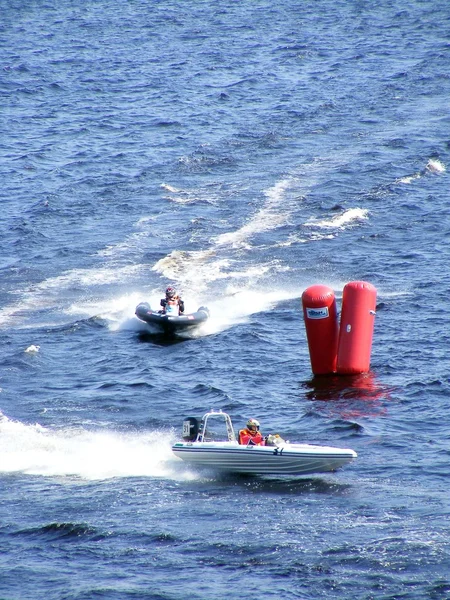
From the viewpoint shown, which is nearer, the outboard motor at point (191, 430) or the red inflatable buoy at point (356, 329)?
the outboard motor at point (191, 430)

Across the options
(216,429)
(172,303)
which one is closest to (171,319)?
(172,303)

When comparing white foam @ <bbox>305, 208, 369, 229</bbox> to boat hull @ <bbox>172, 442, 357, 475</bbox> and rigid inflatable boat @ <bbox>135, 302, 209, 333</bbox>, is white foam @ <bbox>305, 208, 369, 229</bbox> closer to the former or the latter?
rigid inflatable boat @ <bbox>135, 302, 209, 333</bbox>

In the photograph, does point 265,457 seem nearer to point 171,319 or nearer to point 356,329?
point 356,329

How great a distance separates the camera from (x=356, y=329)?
35.7m

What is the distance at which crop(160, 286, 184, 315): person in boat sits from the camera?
41.9 meters

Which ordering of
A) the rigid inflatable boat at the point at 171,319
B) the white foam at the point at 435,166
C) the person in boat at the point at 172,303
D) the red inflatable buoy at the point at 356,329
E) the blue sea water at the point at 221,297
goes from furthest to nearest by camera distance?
the white foam at the point at 435,166 → the person in boat at the point at 172,303 → the rigid inflatable boat at the point at 171,319 → the red inflatable buoy at the point at 356,329 → the blue sea water at the point at 221,297

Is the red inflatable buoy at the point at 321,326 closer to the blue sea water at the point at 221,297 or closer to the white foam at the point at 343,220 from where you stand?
the blue sea water at the point at 221,297

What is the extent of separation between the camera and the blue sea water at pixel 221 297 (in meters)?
25.9

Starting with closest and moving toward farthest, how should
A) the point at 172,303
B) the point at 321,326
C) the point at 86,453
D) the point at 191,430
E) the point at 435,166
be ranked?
the point at 191,430, the point at 86,453, the point at 321,326, the point at 172,303, the point at 435,166

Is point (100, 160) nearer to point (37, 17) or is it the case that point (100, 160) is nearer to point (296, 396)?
point (296, 396)

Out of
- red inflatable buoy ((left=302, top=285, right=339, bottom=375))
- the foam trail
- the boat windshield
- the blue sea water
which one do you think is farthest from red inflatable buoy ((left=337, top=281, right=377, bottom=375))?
the foam trail

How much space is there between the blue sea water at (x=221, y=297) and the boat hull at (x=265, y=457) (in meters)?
0.39

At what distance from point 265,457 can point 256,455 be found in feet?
0.87

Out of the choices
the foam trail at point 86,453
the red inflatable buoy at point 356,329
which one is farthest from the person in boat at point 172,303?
the foam trail at point 86,453
